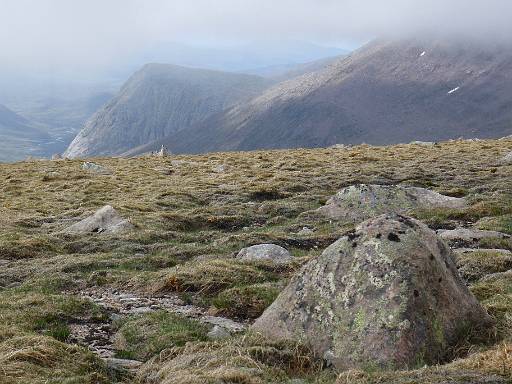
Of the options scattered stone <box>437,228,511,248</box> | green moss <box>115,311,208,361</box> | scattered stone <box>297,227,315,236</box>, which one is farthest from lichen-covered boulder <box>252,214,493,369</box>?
scattered stone <box>297,227,315,236</box>

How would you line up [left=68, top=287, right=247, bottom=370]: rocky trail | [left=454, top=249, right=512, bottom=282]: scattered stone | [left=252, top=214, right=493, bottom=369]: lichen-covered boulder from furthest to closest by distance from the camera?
[left=454, top=249, right=512, bottom=282]: scattered stone → [left=68, top=287, right=247, bottom=370]: rocky trail → [left=252, top=214, right=493, bottom=369]: lichen-covered boulder

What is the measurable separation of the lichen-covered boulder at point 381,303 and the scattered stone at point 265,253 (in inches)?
262

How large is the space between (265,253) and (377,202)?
8.48m

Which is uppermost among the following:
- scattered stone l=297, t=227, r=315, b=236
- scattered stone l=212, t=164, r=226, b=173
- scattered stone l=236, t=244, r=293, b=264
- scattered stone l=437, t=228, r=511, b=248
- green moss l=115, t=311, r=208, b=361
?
green moss l=115, t=311, r=208, b=361

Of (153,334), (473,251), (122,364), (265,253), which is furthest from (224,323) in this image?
(473,251)

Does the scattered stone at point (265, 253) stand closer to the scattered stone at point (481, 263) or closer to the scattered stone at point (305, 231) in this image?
the scattered stone at point (305, 231)

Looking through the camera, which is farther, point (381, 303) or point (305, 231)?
point (305, 231)

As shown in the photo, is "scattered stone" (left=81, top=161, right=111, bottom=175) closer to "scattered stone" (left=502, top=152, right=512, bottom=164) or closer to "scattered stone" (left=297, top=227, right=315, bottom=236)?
"scattered stone" (left=297, top=227, right=315, bottom=236)

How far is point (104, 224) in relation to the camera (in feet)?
79.9

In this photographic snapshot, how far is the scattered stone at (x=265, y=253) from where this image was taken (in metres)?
18.1

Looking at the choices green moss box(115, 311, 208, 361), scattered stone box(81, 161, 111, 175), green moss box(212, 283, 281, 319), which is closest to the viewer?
green moss box(115, 311, 208, 361)

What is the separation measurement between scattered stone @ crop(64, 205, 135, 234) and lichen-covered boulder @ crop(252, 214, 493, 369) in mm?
13503

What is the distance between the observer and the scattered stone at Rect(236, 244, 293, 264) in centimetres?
1812

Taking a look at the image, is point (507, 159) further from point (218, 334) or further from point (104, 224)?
point (218, 334)
